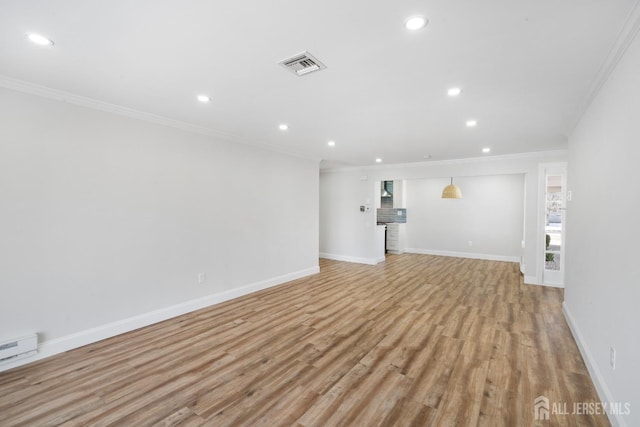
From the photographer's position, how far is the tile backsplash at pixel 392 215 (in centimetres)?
909

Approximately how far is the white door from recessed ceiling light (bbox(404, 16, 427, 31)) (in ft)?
17.0

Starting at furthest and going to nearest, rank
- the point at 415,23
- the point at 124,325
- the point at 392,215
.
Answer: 1. the point at 392,215
2. the point at 124,325
3. the point at 415,23

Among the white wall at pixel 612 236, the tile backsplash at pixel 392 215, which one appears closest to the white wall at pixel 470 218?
the tile backsplash at pixel 392 215

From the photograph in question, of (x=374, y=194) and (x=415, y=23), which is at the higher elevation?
(x=415, y=23)

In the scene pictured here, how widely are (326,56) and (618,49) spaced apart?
193cm

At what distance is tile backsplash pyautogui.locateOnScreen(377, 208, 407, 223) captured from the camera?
358 inches

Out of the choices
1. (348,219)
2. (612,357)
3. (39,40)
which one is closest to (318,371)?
(612,357)

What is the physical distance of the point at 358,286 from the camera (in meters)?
5.14

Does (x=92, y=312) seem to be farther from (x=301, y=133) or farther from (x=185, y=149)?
(x=301, y=133)

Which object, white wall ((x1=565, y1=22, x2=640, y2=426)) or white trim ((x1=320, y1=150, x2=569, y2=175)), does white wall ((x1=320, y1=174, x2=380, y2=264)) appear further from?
white wall ((x1=565, y1=22, x2=640, y2=426))

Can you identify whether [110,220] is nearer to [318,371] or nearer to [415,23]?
[318,371]

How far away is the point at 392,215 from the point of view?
9156 mm

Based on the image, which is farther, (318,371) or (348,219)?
(348,219)

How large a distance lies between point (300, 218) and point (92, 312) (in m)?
3.59
